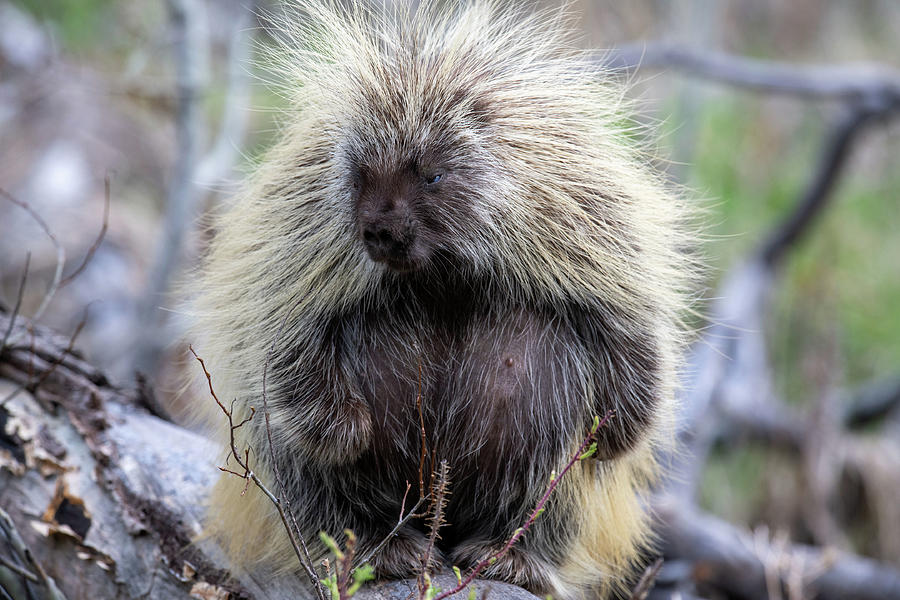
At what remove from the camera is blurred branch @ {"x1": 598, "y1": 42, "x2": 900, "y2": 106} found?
14.3 feet

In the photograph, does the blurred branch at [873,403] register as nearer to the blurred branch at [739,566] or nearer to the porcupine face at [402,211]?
the blurred branch at [739,566]

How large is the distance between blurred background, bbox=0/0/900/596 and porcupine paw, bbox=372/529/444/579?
102 cm

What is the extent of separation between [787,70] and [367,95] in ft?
11.8

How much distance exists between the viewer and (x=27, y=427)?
7.18 ft

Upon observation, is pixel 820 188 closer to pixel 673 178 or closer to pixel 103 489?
pixel 673 178

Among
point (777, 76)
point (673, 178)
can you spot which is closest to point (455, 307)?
point (673, 178)

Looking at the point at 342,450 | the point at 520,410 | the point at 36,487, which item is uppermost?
the point at 520,410

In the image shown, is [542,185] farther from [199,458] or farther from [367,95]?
[199,458]

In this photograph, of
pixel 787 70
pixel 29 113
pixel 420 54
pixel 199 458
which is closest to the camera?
pixel 420 54

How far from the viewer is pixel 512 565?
1895mm

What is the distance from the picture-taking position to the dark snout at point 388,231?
1585 mm

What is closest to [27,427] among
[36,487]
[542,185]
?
[36,487]

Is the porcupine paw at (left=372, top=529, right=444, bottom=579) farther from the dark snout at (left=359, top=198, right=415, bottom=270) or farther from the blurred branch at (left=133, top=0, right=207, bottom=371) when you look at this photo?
the blurred branch at (left=133, top=0, right=207, bottom=371)

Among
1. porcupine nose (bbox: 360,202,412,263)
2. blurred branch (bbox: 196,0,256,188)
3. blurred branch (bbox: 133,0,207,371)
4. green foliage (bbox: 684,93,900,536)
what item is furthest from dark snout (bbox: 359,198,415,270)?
green foliage (bbox: 684,93,900,536)
